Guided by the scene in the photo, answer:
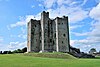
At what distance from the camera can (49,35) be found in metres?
83.8

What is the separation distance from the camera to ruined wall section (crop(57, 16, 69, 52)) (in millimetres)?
82312

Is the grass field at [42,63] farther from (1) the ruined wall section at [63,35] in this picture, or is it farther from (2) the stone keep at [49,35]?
(2) the stone keep at [49,35]

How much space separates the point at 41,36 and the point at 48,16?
7.96 metres

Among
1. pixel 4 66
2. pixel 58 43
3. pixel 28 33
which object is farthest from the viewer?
pixel 28 33

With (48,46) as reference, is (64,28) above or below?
above

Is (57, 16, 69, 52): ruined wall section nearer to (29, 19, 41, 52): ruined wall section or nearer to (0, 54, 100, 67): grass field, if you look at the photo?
(29, 19, 41, 52): ruined wall section

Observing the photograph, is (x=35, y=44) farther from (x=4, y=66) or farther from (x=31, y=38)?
(x=4, y=66)

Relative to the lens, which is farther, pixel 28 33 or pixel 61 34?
pixel 28 33

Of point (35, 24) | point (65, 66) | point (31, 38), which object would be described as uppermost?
point (35, 24)

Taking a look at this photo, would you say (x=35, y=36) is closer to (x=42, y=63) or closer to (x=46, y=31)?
(x=46, y=31)

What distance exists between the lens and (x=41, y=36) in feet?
276

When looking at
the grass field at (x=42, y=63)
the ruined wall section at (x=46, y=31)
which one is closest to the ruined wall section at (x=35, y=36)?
the ruined wall section at (x=46, y=31)

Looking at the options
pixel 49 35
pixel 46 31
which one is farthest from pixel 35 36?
pixel 49 35

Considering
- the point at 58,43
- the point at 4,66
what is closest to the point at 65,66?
the point at 4,66
